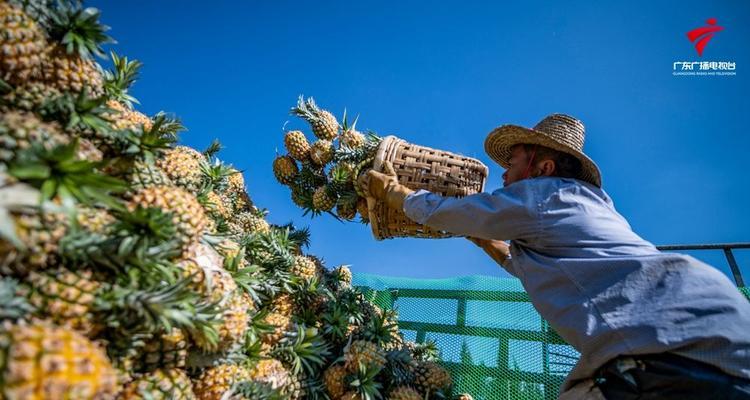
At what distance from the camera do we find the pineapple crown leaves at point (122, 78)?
173 centimetres

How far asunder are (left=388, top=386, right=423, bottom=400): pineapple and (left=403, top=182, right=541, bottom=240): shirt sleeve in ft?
3.85

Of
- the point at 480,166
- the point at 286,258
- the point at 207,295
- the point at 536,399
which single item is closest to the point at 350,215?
the point at 286,258

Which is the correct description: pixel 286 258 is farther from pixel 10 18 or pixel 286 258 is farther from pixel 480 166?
pixel 10 18

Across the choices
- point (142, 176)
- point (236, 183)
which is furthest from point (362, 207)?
point (142, 176)

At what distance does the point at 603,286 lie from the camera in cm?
190

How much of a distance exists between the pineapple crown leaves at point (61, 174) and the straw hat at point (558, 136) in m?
2.32

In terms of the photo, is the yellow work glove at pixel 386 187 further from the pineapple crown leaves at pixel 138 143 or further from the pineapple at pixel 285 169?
the pineapple crown leaves at pixel 138 143

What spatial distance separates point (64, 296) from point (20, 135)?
44 cm

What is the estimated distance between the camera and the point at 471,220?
2.21m

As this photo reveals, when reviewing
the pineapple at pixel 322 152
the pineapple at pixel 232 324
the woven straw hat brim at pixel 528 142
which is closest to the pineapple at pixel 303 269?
the pineapple at pixel 322 152

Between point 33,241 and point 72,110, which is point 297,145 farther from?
point 33,241

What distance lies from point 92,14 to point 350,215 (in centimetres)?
216

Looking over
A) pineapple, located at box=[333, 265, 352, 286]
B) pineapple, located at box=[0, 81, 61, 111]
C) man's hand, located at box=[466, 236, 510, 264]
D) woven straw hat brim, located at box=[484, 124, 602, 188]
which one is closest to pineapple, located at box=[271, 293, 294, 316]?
pineapple, located at box=[333, 265, 352, 286]

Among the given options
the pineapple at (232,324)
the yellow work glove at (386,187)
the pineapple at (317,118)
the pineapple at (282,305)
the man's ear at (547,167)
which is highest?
the pineapple at (317,118)
